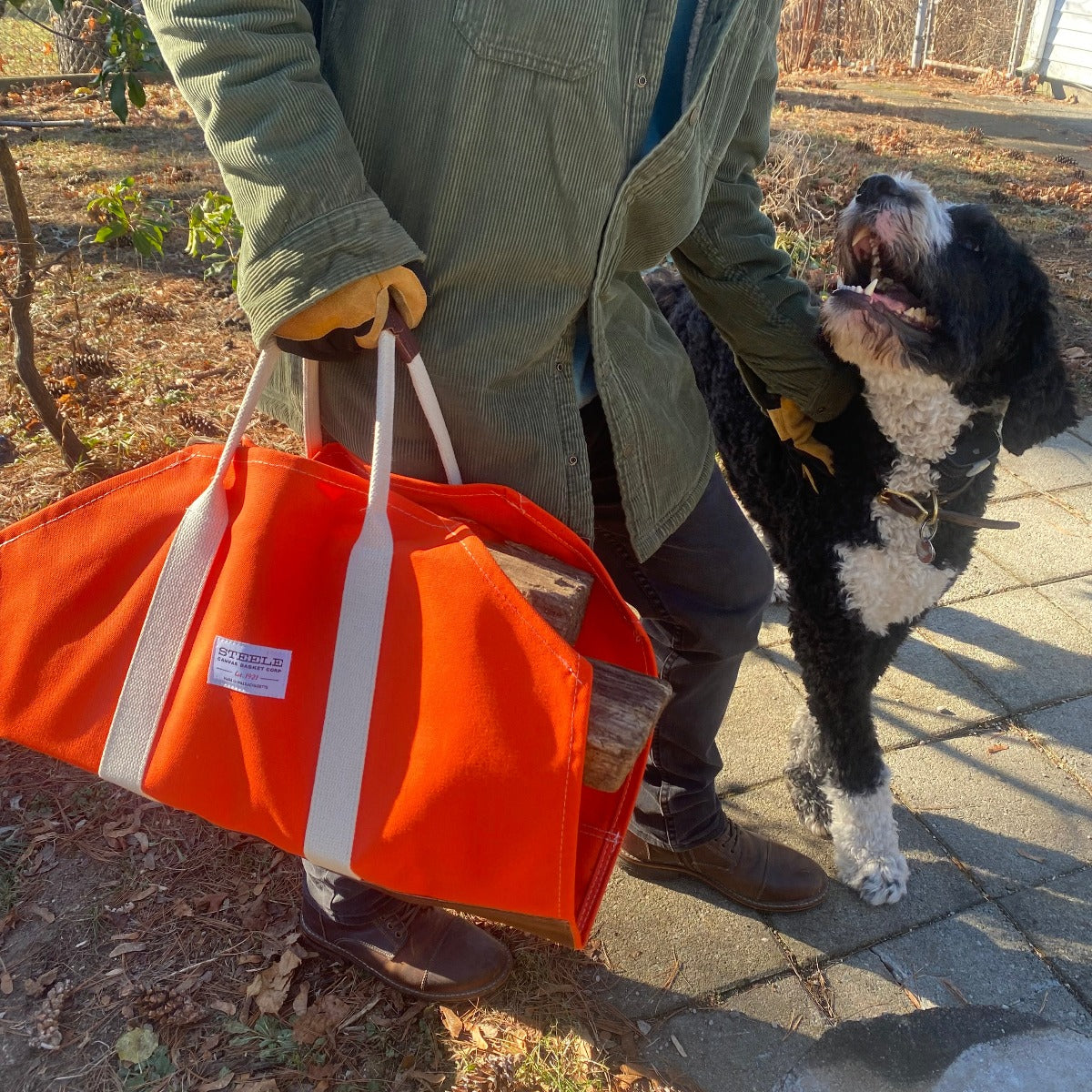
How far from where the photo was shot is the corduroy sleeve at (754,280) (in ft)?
5.61

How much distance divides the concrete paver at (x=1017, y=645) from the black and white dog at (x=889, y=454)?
0.78 metres

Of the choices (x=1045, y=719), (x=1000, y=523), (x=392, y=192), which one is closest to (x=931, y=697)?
(x=1045, y=719)

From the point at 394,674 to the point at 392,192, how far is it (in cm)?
67

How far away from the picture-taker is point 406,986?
189cm

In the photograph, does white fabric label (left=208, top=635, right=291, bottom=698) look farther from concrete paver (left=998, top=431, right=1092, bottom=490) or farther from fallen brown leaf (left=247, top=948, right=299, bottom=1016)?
concrete paver (left=998, top=431, right=1092, bottom=490)

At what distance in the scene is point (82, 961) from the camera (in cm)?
195

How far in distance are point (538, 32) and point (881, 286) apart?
116 cm

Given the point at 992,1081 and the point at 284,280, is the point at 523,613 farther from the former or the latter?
the point at 992,1081

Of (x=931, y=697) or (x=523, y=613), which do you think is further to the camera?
(x=931, y=697)

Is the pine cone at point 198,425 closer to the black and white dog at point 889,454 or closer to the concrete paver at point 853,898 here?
the black and white dog at point 889,454

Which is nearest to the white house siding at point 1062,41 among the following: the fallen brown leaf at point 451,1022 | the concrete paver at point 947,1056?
the concrete paver at point 947,1056

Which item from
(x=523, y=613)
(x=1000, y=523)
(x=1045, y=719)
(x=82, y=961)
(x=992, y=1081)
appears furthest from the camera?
(x=1045, y=719)

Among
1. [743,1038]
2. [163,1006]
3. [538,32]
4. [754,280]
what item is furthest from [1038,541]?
[163,1006]

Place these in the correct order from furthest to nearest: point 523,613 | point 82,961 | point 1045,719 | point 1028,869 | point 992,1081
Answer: point 1045,719 < point 1028,869 < point 82,961 < point 992,1081 < point 523,613
